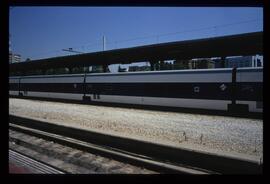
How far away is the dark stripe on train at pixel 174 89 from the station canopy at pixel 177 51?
2.98 meters

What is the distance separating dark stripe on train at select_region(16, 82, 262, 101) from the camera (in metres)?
18.2

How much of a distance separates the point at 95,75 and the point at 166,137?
1812cm

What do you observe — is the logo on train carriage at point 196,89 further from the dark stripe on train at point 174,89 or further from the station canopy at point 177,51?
the station canopy at point 177,51

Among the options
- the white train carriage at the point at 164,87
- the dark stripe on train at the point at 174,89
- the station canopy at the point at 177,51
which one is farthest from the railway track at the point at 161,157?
the station canopy at the point at 177,51

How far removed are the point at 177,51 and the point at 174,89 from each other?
4.59m

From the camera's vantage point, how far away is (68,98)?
1242 inches

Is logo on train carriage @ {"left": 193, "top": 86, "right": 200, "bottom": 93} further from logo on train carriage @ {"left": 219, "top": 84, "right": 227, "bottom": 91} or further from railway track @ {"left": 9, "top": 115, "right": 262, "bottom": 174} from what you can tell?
railway track @ {"left": 9, "top": 115, "right": 262, "bottom": 174}

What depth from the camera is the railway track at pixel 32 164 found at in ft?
22.0

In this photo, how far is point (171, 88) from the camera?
2198cm

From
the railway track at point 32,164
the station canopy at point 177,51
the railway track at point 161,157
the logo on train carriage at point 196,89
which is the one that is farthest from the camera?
the station canopy at point 177,51

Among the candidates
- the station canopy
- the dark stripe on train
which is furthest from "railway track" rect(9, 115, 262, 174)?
the station canopy

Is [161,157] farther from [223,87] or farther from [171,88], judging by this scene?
[171,88]

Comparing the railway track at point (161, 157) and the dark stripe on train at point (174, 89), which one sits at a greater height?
the dark stripe on train at point (174, 89)

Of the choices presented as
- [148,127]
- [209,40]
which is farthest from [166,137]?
[209,40]
